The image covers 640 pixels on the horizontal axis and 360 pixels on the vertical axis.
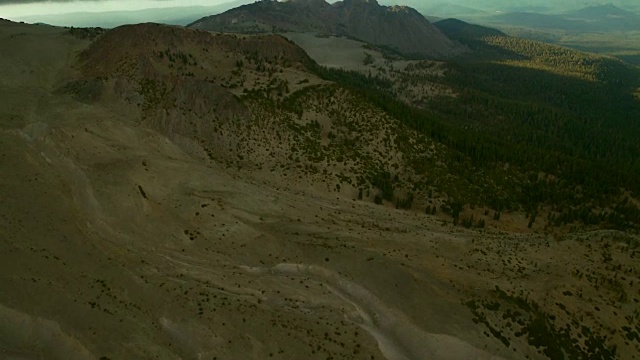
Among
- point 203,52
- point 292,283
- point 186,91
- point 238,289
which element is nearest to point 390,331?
point 292,283

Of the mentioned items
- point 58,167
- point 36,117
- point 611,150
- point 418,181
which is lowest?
point 611,150

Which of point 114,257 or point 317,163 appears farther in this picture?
point 317,163

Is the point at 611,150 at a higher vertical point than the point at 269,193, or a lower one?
lower

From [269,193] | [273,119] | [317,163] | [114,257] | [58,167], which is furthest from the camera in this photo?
[273,119]

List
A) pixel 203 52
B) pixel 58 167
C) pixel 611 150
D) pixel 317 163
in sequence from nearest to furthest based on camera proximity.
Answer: pixel 58 167, pixel 317 163, pixel 203 52, pixel 611 150

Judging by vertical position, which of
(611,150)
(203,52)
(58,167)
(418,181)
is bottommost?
(611,150)

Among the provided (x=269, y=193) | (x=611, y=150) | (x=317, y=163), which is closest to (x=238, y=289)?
(x=269, y=193)

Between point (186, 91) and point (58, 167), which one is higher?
point (186, 91)

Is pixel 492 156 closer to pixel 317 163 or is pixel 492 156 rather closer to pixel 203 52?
pixel 317 163

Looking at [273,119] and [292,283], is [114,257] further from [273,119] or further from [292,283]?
[273,119]
